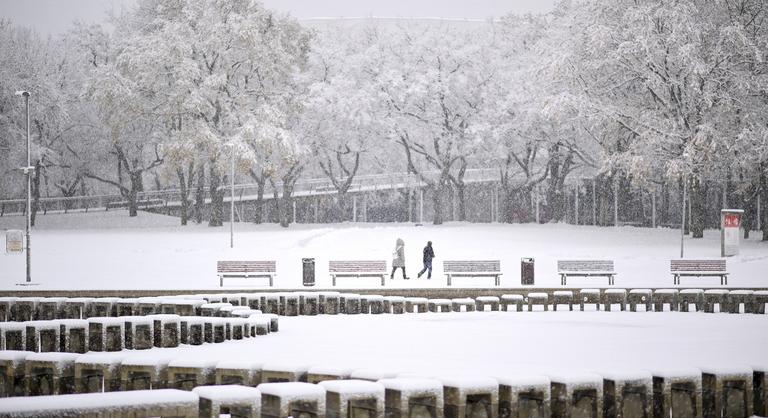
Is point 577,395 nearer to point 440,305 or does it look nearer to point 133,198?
point 440,305

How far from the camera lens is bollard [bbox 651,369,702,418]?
10.1 m

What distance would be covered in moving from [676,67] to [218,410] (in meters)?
39.9

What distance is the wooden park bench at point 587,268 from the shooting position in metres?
32.6

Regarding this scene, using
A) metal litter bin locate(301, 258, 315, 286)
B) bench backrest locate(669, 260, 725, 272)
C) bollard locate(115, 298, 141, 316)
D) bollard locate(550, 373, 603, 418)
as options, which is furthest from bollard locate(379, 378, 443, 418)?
bench backrest locate(669, 260, 725, 272)

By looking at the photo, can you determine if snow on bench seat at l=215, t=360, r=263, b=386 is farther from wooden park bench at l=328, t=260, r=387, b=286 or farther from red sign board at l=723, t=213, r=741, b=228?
red sign board at l=723, t=213, r=741, b=228

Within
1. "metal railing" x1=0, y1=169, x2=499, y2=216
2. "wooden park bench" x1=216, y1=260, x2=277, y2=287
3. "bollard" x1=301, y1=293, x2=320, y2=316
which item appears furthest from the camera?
"metal railing" x1=0, y1=169, x2=499, y2=216

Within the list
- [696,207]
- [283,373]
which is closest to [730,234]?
[696,207]

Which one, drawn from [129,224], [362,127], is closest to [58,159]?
[129,224]

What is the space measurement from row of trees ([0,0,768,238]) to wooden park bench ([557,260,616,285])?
11.2 meters

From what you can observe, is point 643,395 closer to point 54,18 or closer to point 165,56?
point 165,56

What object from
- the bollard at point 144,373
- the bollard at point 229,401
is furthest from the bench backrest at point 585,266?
the bollard at point 229,401

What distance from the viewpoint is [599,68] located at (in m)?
47.8

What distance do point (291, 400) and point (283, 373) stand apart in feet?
7.11

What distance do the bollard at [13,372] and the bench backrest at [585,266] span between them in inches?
903
